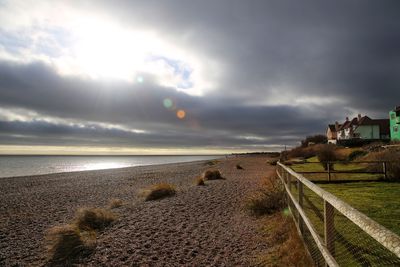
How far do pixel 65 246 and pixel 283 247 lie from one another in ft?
17.3

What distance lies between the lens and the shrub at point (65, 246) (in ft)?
23.7

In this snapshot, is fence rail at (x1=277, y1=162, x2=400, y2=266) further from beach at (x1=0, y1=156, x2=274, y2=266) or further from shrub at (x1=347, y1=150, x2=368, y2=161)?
shrub at (x1=347, y1=150, x2=368, y2=161)

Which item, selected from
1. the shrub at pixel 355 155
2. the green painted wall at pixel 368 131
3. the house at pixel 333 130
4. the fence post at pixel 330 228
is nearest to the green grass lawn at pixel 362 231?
the fence post at pixel 330 228

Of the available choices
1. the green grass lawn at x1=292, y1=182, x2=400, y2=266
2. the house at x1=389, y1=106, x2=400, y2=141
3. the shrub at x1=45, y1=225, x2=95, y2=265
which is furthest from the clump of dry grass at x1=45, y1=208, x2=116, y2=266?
the house at x1=389, y1=106, x2=400, y2=141

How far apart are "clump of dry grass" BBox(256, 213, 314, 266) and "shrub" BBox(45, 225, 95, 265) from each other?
14.2 ft

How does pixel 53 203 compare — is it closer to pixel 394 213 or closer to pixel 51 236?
pixel 51 236

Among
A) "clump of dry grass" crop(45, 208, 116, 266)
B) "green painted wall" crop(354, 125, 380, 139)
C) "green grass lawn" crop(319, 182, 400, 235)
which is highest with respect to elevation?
"green painted wall" crop(354, 125, 380, 139)

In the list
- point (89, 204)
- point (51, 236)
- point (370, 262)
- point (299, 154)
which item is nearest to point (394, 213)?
point (370, 262)

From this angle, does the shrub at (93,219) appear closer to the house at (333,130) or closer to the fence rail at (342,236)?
the fence rail at (342,236)

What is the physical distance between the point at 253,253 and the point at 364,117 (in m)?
74.7

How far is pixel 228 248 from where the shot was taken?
7090 mm

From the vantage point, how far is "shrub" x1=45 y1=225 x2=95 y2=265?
7.21 metres

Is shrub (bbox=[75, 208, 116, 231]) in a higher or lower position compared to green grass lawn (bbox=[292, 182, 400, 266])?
lower

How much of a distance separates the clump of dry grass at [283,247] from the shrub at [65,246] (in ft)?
14.2
